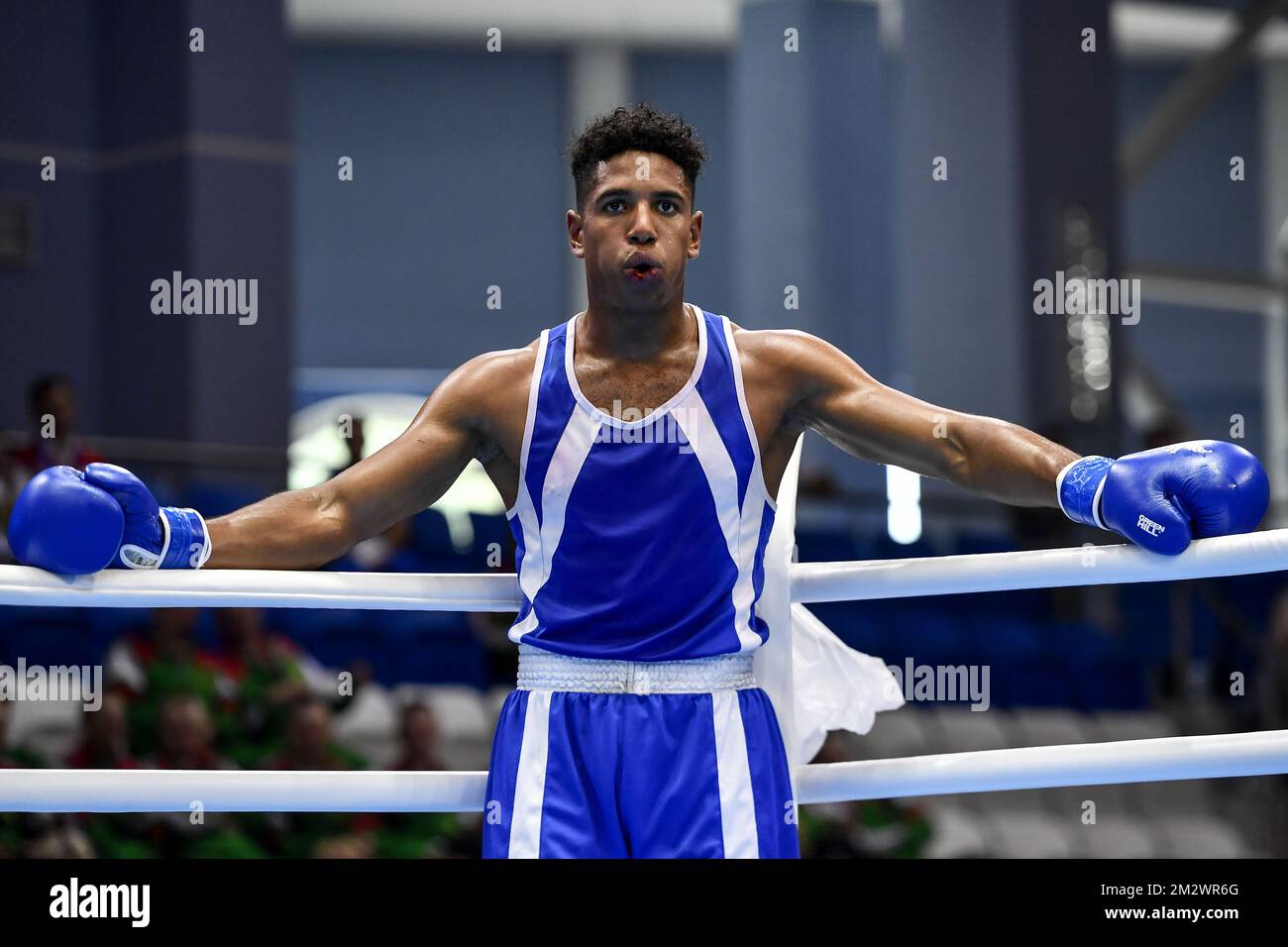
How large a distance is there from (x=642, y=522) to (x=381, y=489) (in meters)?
0.34

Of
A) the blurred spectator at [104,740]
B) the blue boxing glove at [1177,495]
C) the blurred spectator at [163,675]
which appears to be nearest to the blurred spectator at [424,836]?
the blurred spectator at [163,675]

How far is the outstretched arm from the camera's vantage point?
179 cm

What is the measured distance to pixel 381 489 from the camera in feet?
6.15

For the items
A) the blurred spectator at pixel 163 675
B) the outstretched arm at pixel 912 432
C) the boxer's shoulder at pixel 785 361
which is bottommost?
the blurred spectator at pixel 163 675

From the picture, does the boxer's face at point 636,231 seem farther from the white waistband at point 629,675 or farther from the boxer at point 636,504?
the white waistband at point 629,675

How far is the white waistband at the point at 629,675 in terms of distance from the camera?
1.84m

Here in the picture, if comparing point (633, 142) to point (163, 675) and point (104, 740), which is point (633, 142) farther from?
point (163, 675)

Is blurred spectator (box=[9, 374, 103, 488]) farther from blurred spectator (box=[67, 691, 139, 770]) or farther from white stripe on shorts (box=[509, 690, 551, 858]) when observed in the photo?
white stripe on shorts (box=[509, 690, 551, 858])

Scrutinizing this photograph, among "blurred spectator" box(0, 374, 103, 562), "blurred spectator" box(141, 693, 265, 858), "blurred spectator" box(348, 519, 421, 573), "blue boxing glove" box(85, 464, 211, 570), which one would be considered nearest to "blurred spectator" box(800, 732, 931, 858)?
"blurred spectator" box(348, 519, 421, 573)

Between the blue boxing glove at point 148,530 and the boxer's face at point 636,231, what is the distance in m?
0.57

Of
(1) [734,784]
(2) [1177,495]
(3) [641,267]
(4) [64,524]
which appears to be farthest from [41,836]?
(2) [1177,495]

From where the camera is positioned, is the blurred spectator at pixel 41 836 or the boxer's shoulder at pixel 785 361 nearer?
the boxer's shoulder at pixel 785 361
